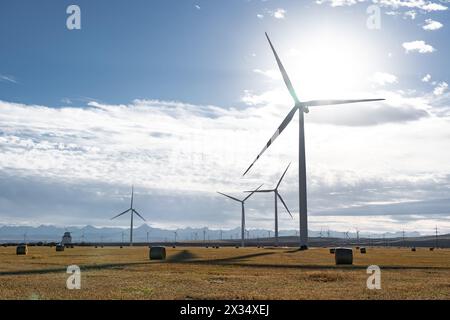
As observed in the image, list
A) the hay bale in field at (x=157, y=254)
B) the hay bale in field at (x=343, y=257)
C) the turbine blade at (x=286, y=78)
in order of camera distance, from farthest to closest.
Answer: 1. the turbine blade at (x=286, y=78)
2. the hay bale in field at (x=157, y=254)
3. the hay bale in field at (x=343, y=257)

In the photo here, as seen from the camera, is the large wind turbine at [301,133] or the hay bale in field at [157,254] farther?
the large wind turbine at [301,133]

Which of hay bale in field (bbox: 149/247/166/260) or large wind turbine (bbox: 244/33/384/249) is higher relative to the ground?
large wind turbine (bbox: 244/33/384/249)

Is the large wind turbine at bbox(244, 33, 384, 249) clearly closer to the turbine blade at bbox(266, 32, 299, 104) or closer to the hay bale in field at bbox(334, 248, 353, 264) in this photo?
the turbine blade at bbox(266, 32, 299, 104)

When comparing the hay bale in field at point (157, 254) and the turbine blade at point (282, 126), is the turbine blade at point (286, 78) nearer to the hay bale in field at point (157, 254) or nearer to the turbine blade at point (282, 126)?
the turbine blade at point (282, 126)

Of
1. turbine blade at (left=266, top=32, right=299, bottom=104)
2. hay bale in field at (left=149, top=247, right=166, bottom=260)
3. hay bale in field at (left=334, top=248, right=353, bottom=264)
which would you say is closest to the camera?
hay bale in field at (left=334, top=248, right=353, bottom=264)

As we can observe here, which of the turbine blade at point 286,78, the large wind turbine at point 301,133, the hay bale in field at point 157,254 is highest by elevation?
the turbine blade at point 286,78

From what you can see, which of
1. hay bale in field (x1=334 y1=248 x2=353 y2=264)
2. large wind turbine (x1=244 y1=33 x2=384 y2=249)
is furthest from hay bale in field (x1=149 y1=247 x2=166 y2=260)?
large wind turbine (x1=244 y1=33 x2=384 y2=249)

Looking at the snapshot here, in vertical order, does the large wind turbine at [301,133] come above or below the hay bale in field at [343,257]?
above

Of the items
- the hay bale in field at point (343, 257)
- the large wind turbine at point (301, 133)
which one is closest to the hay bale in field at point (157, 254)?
the hay bale in field at point (343, 257)

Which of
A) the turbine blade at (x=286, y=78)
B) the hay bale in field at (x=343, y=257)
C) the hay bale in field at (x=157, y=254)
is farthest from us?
the turbine blade at (x=286, y=78)
